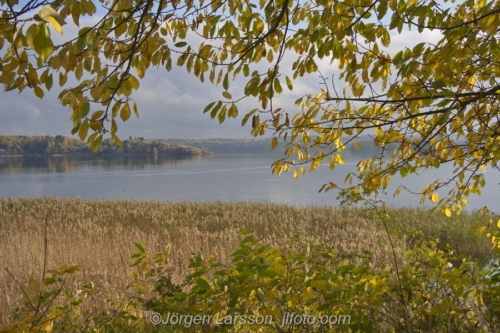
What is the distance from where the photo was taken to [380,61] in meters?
2.88

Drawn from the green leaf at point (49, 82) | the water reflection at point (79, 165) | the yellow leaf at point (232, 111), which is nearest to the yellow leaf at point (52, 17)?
the green leaf at point (49, 82)

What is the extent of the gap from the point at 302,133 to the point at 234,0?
1504mm

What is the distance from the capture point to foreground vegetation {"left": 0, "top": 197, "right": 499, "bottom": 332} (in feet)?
6.43

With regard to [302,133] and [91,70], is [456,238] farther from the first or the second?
[91,70]

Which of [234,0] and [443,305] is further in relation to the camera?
[234,0]

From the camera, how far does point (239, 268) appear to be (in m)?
1.91

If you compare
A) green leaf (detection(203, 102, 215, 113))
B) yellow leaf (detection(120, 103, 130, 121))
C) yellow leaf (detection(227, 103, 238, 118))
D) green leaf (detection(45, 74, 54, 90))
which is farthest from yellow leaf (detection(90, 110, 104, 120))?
yellow leaf (detection(227, 103, 238, 118))

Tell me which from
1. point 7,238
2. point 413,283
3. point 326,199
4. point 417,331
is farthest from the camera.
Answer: point 326,199

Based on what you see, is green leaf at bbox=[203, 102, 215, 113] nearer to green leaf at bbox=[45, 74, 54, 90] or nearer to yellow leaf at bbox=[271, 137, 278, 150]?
green leaf at bbox=[45, 74, 54, 90]

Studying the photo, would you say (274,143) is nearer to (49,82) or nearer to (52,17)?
(49,82)

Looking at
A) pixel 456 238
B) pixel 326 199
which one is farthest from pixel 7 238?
pixel 326 199

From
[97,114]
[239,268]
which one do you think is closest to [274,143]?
[239,268]

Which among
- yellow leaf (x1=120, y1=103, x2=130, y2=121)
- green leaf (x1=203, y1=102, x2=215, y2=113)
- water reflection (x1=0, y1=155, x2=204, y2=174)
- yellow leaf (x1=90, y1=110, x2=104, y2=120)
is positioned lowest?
water reflection (x1=0, y1=155, x2=204, y2=174)

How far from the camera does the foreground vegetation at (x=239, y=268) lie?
1.96 meters
